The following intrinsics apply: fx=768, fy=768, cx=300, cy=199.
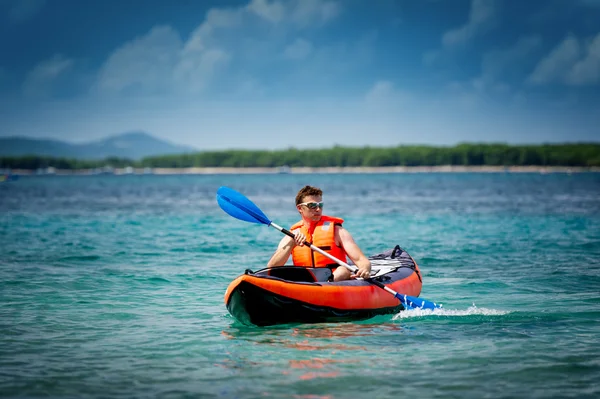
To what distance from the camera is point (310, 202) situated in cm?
887

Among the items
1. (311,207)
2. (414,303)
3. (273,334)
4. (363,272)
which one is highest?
(311,207)

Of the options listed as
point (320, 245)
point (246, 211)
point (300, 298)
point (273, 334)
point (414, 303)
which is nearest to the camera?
point (300, 298)

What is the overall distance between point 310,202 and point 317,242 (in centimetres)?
56

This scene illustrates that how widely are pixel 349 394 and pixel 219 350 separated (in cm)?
203

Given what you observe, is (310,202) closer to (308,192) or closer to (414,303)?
(308,192)

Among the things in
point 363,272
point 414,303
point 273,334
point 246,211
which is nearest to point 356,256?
point 363,272

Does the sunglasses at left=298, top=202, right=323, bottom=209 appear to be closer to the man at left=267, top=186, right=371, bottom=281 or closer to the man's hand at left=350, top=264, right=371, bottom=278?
the man at left=267, top=186, right=371, bottom=281

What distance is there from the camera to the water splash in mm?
9562

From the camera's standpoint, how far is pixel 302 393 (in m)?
6.54

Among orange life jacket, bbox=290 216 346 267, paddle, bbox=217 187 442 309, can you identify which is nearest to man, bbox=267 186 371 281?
orange life jacket, bbox=290 216 346 267

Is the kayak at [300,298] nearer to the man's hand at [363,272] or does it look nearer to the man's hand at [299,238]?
the man's hand at [363,272]

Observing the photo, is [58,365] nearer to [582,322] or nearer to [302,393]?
[302,393]

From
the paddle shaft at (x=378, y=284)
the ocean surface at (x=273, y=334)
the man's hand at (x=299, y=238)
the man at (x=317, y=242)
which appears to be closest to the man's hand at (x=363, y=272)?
the man at (x=317, y=242)

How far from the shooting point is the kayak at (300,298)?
8453mm
